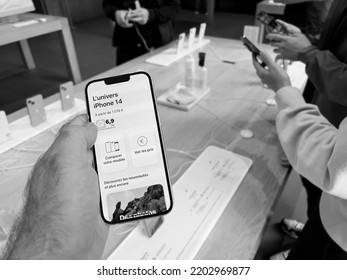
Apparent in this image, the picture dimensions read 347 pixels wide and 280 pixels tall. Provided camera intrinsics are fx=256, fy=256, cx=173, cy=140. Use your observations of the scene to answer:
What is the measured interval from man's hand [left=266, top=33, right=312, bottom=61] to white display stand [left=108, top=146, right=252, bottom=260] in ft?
1.54

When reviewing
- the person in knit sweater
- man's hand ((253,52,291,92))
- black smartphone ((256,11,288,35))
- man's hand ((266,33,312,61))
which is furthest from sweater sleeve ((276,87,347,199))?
black smartphone ((256,11,288,35))

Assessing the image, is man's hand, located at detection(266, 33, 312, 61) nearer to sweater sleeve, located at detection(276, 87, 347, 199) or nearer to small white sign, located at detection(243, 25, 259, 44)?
sweater sleeve, located at detection(276, 87, 347, 199)

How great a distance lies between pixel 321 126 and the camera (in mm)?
563

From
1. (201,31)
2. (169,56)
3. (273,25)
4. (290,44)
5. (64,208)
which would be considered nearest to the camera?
(64,208)

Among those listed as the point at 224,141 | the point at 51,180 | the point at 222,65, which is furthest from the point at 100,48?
the point at 51,180

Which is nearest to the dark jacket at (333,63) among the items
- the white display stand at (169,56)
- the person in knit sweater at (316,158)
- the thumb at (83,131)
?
the person in knit sweater at (316,158)

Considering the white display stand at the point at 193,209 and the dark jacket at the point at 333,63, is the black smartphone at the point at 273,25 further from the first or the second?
the white display stand at the point at 193,209

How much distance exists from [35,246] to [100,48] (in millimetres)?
3898

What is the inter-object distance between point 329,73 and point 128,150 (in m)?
0.63

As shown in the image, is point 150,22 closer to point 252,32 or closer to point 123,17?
point 123,17

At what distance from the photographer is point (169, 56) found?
1588 mm

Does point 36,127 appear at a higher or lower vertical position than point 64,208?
lower

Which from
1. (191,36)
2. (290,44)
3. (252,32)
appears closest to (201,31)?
(191,36)
